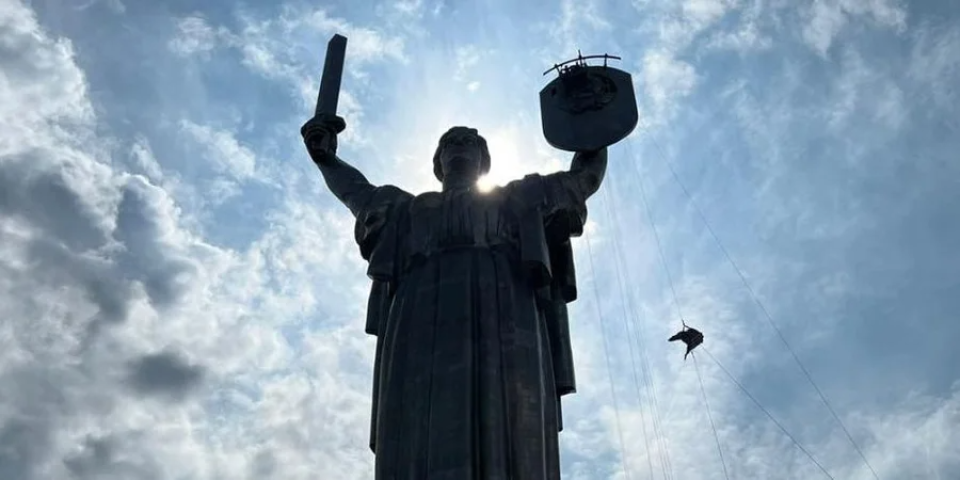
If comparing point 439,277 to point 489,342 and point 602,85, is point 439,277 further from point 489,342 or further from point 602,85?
point 602,85

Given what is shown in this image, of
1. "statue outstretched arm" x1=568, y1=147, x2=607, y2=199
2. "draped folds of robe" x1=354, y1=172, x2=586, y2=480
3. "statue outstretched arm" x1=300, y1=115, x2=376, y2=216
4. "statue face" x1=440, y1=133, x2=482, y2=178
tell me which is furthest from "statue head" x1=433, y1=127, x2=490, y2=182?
"statue outstretched arm" x1=568, y1=147, x2=607, y2=199

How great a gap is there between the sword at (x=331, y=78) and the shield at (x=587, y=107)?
11.7 feet

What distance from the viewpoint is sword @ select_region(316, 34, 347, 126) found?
1672 centimetres

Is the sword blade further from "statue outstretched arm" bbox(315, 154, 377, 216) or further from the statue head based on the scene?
the statue head

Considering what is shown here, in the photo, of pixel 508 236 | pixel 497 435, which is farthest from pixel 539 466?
pixel 508 236

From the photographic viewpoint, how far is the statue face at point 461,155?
52.6ft

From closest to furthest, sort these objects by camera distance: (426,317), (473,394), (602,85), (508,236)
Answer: (473,394) < (426,317) < (508,236) < (602,85)

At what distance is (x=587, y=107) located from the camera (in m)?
16.4

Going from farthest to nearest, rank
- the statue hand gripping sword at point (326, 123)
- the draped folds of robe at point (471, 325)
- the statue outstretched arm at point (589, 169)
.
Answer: the statue hand gripping sword at point (326, 123) → the statue outstretched arm at point (589, 169) → the draped folds of robe at point (471, 325)

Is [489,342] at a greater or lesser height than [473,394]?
greater

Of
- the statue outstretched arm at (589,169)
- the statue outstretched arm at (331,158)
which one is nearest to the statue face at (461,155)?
the statue outstretched arm at (331,158)

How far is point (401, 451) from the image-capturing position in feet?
41.0

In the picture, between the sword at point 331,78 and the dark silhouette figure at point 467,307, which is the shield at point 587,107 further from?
the sword at point 331,78

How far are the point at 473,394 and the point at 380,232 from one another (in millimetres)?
3541
